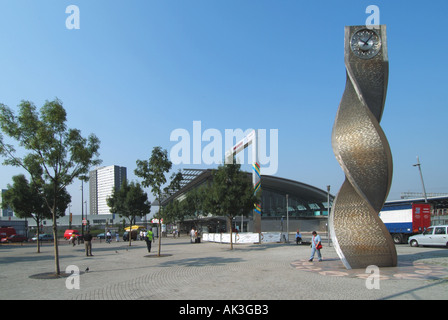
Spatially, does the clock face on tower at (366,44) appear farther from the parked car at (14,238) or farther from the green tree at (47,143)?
the parked car at (14,238)

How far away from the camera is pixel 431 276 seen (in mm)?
11531

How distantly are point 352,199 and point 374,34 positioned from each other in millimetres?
7161

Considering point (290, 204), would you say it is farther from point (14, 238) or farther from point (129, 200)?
point (14, 238)

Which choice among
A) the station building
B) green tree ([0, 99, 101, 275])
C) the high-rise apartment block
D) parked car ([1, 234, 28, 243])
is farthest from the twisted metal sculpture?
the high-rise apartment block

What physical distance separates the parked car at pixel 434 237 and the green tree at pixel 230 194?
12.7m

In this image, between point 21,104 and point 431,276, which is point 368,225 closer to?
point 431,276

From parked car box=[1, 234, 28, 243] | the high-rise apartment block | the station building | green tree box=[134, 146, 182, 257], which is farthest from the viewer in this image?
the high-rise apartment block

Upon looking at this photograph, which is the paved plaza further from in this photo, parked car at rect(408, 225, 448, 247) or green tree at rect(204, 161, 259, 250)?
parked car at rect(408, 225, 448, 247)

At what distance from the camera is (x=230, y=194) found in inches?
1016

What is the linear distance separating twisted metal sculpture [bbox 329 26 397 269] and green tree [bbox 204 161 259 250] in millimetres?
12278

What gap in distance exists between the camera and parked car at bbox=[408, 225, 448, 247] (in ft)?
79.1

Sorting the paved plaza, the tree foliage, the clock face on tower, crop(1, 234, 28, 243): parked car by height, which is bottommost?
crop(1, 234, 28, 243): parked car

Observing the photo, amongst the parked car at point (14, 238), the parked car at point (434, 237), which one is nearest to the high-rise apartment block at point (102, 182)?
the parked car at point (14, 238)
